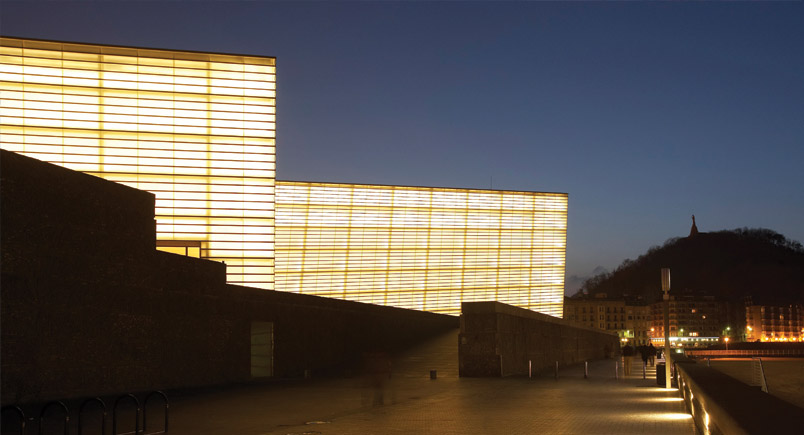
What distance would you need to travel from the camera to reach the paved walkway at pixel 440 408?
546 inches

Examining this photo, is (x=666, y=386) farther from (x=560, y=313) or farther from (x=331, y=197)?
(x=560, y=313)

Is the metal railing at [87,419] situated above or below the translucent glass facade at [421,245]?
below

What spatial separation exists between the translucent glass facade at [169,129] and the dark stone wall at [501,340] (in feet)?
42.5

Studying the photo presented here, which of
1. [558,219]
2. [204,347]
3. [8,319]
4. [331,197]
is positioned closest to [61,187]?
[8,319]

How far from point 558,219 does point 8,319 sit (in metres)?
48.8

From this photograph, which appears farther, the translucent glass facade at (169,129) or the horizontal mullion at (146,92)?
the translucent glass facade at (169,129)

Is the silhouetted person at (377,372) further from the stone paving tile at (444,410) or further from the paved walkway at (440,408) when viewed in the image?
the stone paving tile at (444,410)

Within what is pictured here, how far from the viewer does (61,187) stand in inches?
791

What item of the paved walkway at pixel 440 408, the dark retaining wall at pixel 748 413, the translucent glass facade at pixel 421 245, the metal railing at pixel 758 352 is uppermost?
the translucent glass facade at pixel 421 245

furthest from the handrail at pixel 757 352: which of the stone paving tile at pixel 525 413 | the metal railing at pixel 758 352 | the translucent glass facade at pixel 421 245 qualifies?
the stone paving tile at pixel 525 413

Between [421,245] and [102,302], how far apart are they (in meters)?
35.3

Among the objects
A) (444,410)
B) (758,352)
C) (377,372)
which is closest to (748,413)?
(444,410)

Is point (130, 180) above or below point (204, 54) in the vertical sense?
below

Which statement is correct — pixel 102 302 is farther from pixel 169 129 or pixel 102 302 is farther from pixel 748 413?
pixel 169 129
